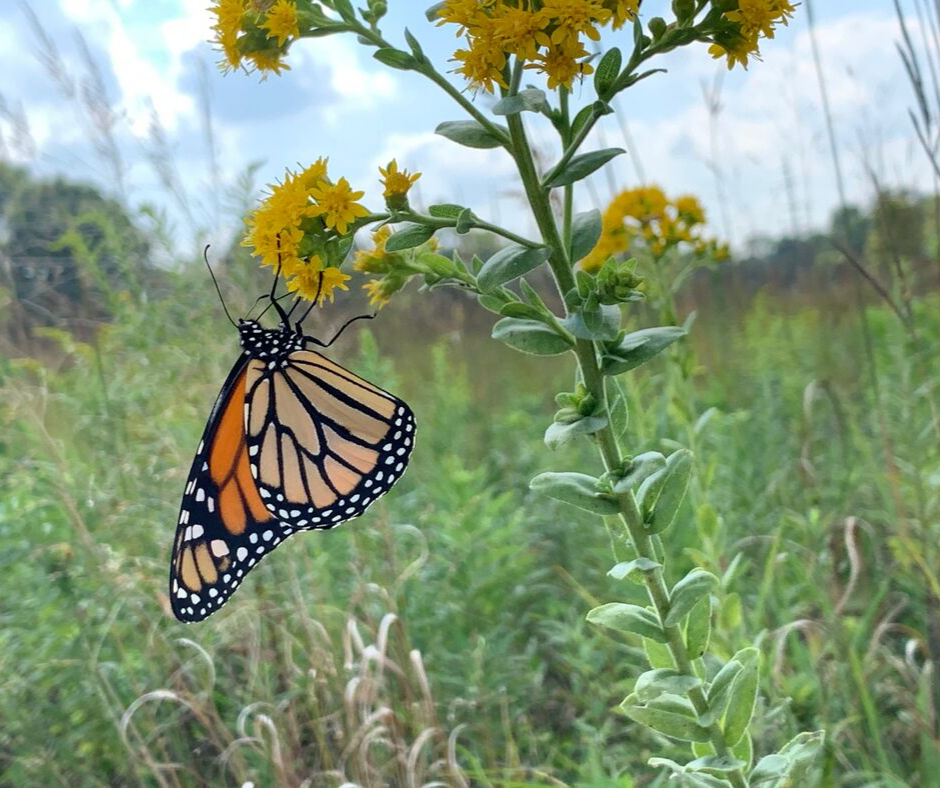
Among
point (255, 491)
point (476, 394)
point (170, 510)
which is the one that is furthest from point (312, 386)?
point (476, 394)

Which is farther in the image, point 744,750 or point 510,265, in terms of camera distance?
point 744,750

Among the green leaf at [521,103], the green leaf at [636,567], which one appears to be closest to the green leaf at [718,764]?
the green leaf at [636,567]

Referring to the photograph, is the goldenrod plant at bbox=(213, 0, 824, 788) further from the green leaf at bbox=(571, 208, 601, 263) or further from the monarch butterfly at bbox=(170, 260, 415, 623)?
the monarch butterfly at bbox=(170, 260, 415, 623)

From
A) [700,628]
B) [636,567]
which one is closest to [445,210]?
[636,567]

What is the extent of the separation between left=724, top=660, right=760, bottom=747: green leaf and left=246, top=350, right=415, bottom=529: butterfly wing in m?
1.00

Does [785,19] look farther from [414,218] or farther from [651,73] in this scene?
[414,218]

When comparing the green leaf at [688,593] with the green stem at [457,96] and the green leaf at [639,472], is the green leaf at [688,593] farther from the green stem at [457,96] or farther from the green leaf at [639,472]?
the green stem at [457,96]

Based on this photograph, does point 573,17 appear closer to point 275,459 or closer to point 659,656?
point 659,656

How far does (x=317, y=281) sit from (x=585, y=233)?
42 cm

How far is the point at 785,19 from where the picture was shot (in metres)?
1.17

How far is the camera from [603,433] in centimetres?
111

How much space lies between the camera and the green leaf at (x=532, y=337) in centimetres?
109

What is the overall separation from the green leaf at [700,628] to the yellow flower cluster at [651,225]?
1306 mm

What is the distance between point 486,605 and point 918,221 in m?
4.08
